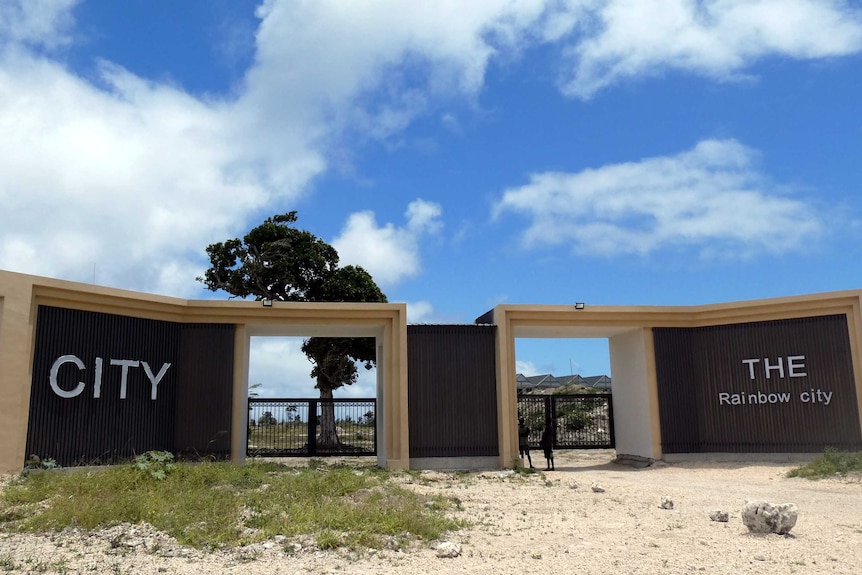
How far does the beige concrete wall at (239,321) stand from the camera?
46.4 ft

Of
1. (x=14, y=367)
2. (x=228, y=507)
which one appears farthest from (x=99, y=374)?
(x=228, y=507)

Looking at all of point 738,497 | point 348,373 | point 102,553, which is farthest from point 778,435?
point 348,373

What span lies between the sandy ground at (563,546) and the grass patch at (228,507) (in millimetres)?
359

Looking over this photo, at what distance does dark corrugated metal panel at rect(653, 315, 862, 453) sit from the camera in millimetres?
17672

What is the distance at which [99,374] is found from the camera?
612 inches

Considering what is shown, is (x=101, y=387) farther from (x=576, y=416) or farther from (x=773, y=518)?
(x=576, y=416)

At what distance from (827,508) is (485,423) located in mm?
8498

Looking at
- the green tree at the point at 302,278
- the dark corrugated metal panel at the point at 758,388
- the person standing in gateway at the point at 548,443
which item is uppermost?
the green tree at the point at 302,278

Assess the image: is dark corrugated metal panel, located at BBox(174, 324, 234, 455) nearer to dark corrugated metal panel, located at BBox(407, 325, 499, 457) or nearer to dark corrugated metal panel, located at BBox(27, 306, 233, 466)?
dark corrugated metal panel, located at BBox(27, 306, 233, 466)

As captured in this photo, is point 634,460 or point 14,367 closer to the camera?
point 14,367

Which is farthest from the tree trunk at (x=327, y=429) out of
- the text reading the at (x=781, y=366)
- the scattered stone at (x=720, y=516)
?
the scattered stone at (x=720, y=516)

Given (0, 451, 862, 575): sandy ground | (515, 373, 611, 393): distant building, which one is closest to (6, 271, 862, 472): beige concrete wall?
(0, 451, 862, 575): sandy ground

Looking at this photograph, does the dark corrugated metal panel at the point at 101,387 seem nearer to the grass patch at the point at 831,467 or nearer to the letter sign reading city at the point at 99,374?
the letter sign reading city at the point at 99,374

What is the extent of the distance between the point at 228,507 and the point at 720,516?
7152 mm
